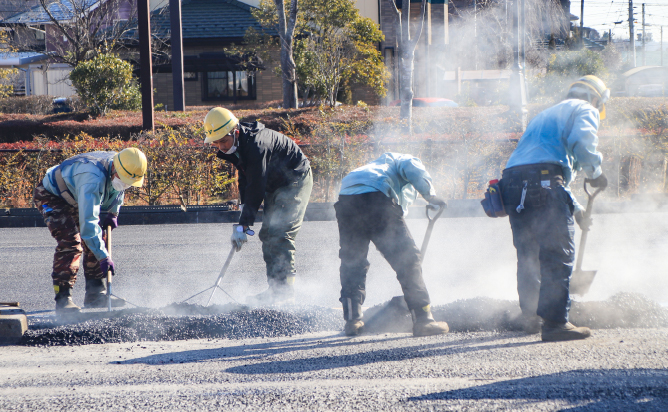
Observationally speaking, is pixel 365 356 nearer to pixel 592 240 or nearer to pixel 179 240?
pixel 592 240

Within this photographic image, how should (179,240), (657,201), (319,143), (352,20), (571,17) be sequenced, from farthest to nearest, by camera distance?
(571,17) → (352,20) → (319,143) → (657,201) → (179,240)

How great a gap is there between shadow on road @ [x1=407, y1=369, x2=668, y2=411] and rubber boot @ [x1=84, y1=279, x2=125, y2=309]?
10.9 feet

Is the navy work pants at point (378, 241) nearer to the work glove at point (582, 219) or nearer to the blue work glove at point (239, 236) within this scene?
the blue work glove at point (239, 236)

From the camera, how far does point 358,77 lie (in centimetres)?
2356

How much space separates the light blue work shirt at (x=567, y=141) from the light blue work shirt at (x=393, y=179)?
0.65m

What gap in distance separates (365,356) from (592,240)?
5134mm

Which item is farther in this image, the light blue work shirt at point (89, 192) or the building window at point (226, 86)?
the building window at point (226, 86)

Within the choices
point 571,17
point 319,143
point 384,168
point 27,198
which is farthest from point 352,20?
point 571,17

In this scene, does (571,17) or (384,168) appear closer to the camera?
(384,168)

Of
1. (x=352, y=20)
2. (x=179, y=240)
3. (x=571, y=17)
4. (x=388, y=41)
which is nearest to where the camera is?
(x=179, y=240)

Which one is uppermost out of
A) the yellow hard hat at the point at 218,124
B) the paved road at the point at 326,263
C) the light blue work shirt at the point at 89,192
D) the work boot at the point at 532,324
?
the yellow hard hat at the point at 218,124

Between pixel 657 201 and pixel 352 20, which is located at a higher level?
pixel 352 20

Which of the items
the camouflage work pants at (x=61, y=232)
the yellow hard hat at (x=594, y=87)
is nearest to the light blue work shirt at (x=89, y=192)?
the camouflage work pants at (x=61, y=232)

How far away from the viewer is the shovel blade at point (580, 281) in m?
4.55
